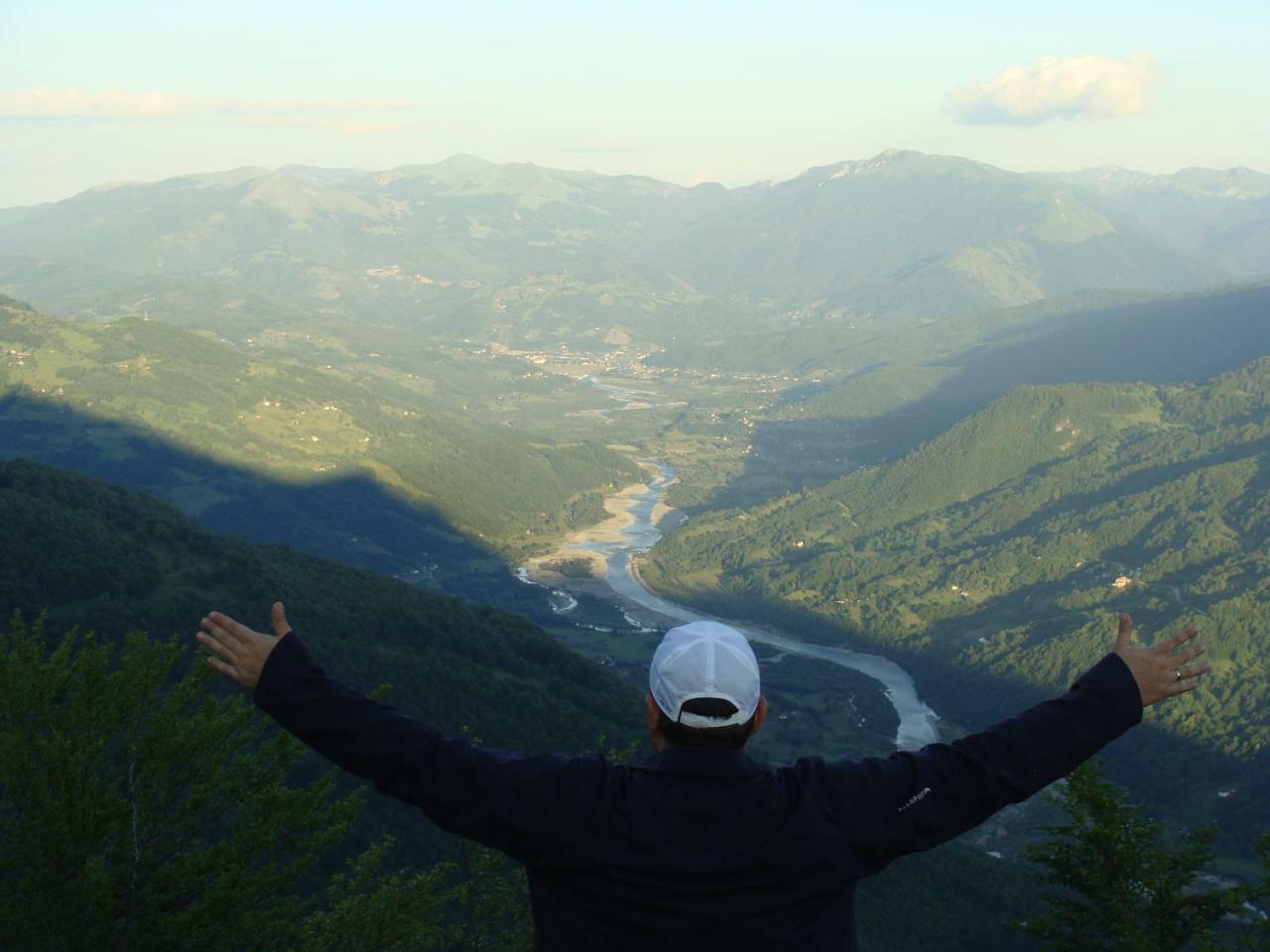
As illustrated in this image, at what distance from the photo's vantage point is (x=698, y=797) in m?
7.12

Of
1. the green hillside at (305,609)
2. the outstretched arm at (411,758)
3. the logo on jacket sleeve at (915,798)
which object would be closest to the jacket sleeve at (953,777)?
the logo on jacket sleeve at (915,798)

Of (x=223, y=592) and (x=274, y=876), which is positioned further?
(x=223, y=592)

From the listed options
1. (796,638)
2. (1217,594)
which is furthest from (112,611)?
(1217,594)

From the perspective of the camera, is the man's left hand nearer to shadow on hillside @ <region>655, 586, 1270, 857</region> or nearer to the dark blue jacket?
the dark blue jacket

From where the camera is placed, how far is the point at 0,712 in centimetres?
1627

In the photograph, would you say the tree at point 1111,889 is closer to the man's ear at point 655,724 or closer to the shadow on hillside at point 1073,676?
the man's ear at point 655,724

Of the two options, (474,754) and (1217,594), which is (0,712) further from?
(1217,594)

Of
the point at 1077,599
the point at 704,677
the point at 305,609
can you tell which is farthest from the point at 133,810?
the point at 1077,599

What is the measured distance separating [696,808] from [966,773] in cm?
171

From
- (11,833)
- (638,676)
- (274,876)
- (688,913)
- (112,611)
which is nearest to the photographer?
(688,913)

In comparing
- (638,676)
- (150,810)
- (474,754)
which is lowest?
(638,676)

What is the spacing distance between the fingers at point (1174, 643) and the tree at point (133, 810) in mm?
11646

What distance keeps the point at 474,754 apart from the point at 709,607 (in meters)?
169

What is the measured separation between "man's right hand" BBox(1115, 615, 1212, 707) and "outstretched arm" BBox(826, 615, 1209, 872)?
0.15 meters
